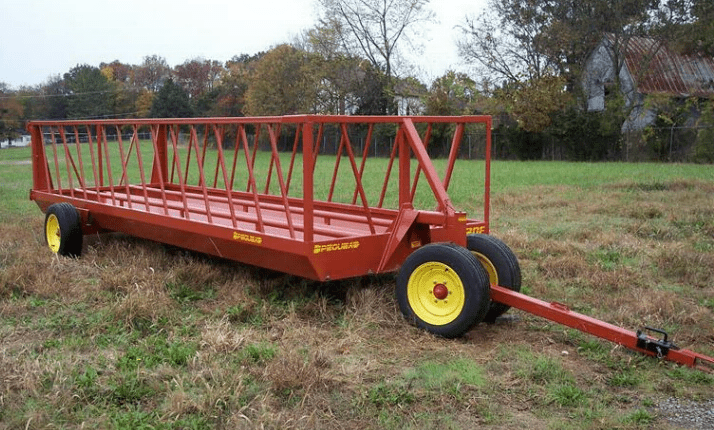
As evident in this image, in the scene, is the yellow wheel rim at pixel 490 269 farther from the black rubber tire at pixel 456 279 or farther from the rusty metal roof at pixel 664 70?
the rusty metal roof at pixel 664 70

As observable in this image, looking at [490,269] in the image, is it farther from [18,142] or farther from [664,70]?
[18,142]

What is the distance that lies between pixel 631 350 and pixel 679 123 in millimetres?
27546

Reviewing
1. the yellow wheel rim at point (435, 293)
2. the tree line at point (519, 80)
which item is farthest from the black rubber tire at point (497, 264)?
the tree line at point (519, 80)

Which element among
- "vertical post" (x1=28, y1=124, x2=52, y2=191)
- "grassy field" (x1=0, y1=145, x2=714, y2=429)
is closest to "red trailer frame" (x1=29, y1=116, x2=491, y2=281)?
"grassy field" (x1=0, y1=145, x2=714, y2=429)

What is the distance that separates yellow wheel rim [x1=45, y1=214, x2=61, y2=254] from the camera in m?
8.37

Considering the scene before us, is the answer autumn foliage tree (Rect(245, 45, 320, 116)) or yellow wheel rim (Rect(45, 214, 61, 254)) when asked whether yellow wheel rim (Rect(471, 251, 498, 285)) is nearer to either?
yellow wheel rim (Rect(45, 214, 61, 254))

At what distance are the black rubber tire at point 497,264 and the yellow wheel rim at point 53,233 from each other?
16.6 feet

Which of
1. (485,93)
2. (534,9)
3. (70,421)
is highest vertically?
(534,9)

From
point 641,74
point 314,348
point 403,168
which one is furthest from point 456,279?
point 641,74

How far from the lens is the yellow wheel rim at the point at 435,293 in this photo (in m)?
5.22

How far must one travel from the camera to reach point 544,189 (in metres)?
15.3

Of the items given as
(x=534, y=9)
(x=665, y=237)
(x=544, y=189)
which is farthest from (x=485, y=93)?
(x=665, y=237)

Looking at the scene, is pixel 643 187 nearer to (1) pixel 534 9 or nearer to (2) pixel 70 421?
(2) pixel 70 421

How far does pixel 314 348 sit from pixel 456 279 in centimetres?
114
